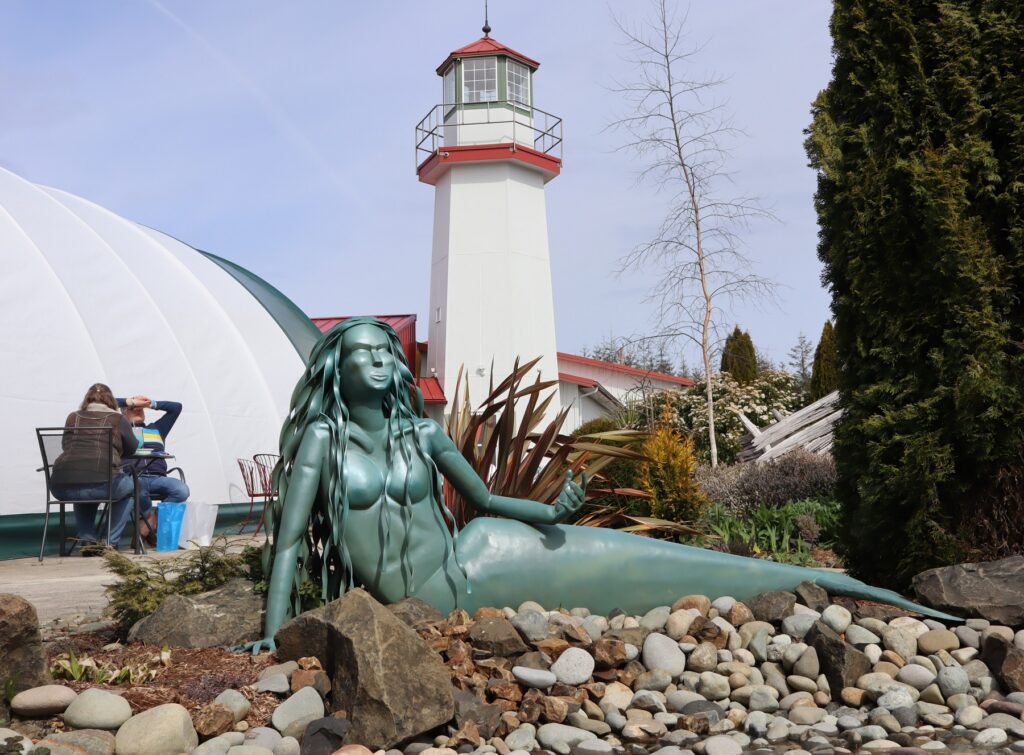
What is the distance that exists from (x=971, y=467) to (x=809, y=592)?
1.05 m

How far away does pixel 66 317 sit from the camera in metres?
9.35

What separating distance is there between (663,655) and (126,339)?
28.7ft

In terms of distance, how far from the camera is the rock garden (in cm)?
234

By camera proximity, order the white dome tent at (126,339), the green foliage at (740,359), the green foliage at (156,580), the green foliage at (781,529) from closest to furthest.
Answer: the green foliage at (156,580)
the green foliage at (781,529)
the white dome tent at (126,339)
the green foliage at (740,359)

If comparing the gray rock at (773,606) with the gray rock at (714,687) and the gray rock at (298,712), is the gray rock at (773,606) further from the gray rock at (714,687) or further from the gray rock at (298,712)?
the gray rock at (298,712)

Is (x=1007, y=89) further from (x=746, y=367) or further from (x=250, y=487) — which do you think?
(x=746, y=367)

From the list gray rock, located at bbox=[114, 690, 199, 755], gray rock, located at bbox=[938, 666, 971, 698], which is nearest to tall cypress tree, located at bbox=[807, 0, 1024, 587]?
gray rock, located at bbox=[938, 666, 971, 698]

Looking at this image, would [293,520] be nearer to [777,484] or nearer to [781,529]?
[781,529]

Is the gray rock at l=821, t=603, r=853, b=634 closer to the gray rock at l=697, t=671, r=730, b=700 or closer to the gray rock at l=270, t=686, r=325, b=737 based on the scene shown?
the gray rock at l=697, t=671, r=730, b=700

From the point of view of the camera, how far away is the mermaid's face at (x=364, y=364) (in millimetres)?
3230

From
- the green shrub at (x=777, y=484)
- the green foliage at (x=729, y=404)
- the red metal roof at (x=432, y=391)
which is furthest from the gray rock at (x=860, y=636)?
the red metal roof at (x=432, y=391)

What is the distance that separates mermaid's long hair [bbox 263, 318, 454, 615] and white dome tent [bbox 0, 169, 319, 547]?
6129 millimetres

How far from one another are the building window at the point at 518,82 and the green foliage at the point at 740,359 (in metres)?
7.11

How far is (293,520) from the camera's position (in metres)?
3.11
